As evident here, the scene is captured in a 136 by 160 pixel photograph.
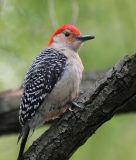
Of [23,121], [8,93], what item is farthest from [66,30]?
[23,121]

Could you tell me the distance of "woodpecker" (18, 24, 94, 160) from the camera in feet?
20.7

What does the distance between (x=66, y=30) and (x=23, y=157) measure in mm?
2454

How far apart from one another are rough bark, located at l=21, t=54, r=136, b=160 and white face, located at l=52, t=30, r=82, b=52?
2111 mm

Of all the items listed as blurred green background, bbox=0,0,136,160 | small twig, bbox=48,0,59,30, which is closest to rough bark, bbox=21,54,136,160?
small twig, bbox=48,0,59,30

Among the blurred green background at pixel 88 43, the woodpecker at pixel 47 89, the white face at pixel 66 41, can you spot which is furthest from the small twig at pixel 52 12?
the woodpecker at pixel 47 89

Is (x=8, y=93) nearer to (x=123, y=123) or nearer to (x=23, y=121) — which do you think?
(x=23, y=121)

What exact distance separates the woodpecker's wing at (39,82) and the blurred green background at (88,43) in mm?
1686

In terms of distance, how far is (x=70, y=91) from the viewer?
6578 mm

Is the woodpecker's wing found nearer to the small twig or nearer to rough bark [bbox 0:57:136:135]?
rough bark [bbox 0:57:136:135]

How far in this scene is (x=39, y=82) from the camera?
21.2 ft

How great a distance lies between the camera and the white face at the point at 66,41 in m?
7.60

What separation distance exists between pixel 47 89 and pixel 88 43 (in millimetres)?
2673

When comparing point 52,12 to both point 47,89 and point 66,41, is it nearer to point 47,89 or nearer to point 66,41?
point 66,41

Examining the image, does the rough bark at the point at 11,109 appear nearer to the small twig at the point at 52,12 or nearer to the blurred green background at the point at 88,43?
the small twig at the point at 52,12
